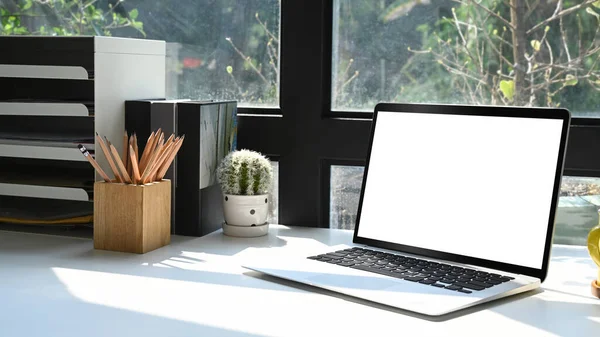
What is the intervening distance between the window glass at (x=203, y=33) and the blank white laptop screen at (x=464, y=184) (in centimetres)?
42

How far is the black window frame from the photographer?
1.86 m

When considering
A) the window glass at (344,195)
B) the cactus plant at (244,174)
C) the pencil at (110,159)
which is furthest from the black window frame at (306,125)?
the pencil at (110,159)

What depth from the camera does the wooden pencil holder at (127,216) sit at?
1560 mm

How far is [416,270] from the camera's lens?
4.49ft

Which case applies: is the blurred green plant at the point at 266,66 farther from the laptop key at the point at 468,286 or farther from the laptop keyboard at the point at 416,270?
the laptop key at the point at 468,286

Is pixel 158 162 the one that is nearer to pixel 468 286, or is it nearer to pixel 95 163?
pixel 95 163

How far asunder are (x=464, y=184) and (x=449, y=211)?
0.06 metres

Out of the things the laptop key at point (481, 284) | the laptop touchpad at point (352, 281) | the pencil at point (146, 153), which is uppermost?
the pencil at point (146, 153)

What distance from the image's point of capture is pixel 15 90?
6.60 feet

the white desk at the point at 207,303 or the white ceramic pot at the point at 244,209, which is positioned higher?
the white ceramic pot at the point at 244,209

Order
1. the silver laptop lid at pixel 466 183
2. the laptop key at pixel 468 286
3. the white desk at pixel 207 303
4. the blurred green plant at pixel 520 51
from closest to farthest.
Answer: the white desk at pixel 207 303
the laptop key at pixel 468 286
the silver laptop lid at pixel 466 183
the blurred green plant at pixel 520 51

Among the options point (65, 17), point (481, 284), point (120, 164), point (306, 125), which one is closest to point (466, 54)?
point (306, 125)

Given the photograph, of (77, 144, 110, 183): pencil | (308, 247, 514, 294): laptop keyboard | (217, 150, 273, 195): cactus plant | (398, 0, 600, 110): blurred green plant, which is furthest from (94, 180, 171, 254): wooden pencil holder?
(398, 0, 600, 110): blurred green plant

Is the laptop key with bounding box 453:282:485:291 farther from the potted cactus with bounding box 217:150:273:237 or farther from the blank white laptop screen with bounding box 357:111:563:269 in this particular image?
the potted cactus with bounding box 217:150:273:237
